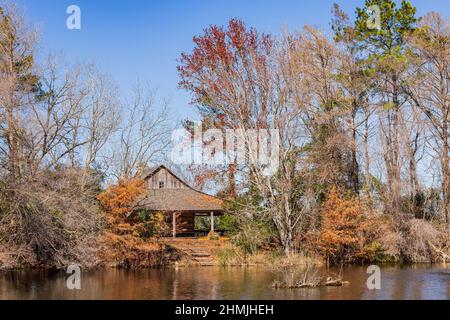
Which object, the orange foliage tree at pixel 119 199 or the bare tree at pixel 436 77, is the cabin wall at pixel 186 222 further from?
the bare tree at pixel 436 77

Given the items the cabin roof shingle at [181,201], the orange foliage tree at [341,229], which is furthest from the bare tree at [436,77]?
the cabin roof shingle at [181,201]

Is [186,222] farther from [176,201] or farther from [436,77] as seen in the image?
[436,77]

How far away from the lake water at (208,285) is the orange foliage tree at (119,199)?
365 centimetres

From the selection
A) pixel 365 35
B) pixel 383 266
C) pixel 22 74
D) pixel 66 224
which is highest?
pixel 365 35

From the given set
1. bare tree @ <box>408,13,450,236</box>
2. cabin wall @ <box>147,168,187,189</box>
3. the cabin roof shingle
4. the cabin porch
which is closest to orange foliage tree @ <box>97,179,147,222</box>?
the cabin roof shingle

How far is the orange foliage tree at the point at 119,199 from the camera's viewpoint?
3232cm

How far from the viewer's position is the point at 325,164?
3478cm

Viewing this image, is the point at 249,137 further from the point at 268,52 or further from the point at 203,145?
the point at 268,52

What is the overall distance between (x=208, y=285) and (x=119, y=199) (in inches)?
437

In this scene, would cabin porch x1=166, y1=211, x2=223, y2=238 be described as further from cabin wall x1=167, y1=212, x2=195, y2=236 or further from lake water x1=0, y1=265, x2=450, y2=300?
lake water x1=0, y1=265, x2=450, y2=300

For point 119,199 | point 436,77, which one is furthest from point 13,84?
point 436,77

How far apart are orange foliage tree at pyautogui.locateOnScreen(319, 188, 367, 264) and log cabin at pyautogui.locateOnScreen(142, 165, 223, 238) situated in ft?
26.3

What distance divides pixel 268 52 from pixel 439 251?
1569 cm
